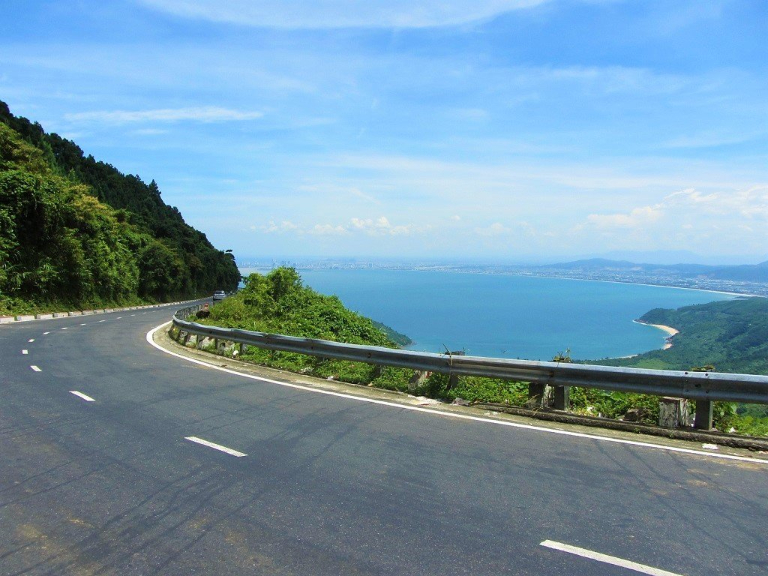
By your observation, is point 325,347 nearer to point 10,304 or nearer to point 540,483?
point 540,483

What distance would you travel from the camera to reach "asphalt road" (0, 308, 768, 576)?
421 cm

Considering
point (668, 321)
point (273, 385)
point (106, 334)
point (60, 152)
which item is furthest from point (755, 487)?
point (60, 152)

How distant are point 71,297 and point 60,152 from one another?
167ft

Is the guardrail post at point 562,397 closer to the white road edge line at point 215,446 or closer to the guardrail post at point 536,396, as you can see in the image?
the guardrail post at point 536,396

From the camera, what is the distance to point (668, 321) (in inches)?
2494

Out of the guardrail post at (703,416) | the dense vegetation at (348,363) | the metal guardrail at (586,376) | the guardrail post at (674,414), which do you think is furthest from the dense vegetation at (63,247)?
the guardrail post at (703,416)

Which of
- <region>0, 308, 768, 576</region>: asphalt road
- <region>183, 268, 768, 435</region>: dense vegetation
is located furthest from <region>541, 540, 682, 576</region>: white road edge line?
<region>183, 268, 768, 435</region>: dense vegetation

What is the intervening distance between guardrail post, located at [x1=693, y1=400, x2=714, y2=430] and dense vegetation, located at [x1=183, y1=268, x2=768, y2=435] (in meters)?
0.66

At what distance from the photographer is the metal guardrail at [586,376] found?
24.2 feet

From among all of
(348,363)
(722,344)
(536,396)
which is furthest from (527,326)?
(536,396)

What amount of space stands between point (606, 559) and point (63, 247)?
43.1 meters

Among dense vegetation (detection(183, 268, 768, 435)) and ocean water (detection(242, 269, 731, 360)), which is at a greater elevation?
dense vegetation (detection(183, 268, 768, 435))

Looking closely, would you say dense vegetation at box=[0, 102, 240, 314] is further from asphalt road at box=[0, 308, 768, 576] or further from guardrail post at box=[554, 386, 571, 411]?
guardrail post at box=[554, 386, 571, 411]

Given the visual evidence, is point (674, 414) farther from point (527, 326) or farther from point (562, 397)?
point (527, 326)
